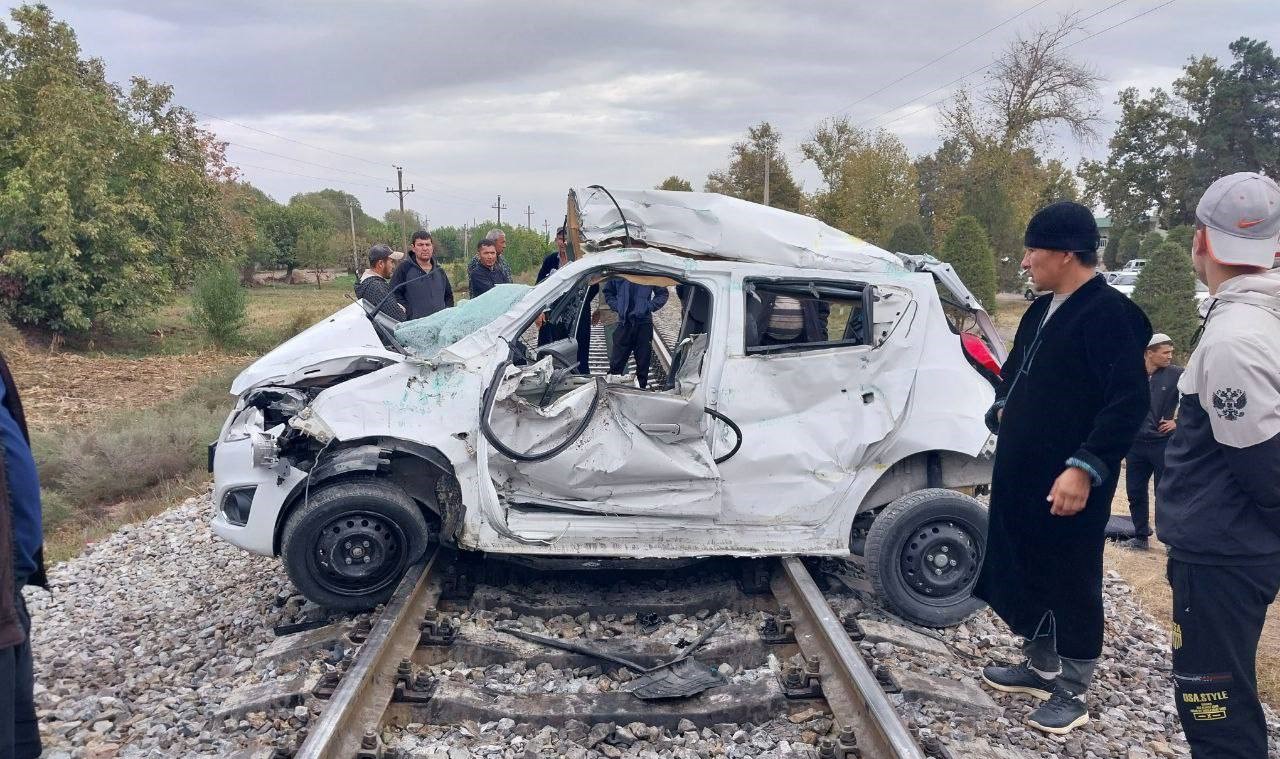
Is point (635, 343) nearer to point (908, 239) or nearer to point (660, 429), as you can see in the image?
point (660, 429)

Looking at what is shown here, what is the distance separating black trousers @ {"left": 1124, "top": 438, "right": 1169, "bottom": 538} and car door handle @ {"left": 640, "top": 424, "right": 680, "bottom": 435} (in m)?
4.51

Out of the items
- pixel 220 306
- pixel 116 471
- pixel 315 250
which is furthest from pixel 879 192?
pixel 315 250

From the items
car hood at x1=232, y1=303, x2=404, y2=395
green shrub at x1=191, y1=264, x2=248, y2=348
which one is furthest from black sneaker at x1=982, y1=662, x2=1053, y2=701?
green shrub at x1=191, y1=264, x2=248, y2=348

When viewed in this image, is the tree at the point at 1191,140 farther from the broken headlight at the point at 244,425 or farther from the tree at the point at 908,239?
the broken headlight at the point at 244,425

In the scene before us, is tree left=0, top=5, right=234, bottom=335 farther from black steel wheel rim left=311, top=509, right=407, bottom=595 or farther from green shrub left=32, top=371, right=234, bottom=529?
black steel wheel rim left=311, top=509, right=407, bottom=595

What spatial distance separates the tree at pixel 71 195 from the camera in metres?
22.0

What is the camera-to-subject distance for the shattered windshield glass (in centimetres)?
502

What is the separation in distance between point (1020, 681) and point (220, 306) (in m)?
22.6

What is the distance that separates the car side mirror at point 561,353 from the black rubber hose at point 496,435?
439 mm

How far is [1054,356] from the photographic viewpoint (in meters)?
3.71

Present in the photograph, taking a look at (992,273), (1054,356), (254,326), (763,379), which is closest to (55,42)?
(254,326)

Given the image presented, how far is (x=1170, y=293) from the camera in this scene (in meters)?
18.1

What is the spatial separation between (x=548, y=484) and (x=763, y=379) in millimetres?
1316

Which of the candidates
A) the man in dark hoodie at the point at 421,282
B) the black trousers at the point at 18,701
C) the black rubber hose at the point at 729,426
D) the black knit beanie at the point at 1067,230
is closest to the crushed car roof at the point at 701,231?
the black rubber hose at the point at 729,426
